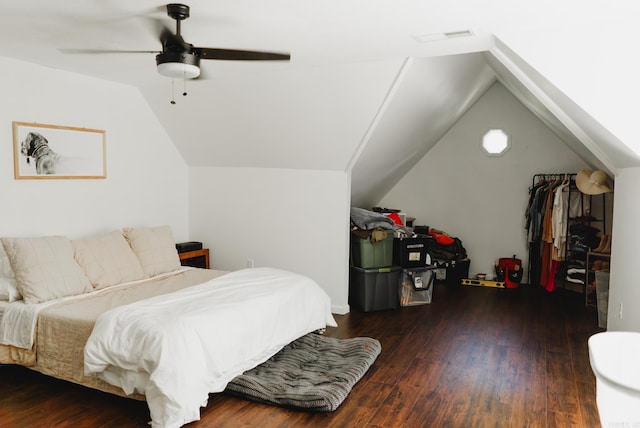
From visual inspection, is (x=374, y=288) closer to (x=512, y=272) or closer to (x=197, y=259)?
(x=197, y=259)

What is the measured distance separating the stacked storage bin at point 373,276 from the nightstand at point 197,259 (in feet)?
5.51

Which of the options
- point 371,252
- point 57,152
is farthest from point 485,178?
point 57,152

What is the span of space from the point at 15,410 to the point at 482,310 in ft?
14.0

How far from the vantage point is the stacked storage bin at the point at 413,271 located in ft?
17.9

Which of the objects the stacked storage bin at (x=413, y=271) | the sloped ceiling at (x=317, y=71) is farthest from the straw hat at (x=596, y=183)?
the stacked storage bin at (x=413, y=271)

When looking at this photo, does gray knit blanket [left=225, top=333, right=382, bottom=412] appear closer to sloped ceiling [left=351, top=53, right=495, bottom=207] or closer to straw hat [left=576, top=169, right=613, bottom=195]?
sloped ceiling [left=351, top=53, right=495, bottom=207]

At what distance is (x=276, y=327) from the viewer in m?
3.54

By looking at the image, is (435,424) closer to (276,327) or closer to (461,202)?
(276,327)

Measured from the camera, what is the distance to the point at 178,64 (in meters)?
2.71

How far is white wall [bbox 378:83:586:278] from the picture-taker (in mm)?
6543

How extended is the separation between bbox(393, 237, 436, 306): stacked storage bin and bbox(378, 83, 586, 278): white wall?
1.66 metres

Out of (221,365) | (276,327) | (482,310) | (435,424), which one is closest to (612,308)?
(482,310)

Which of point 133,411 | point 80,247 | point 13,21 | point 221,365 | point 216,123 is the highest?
point 13,21

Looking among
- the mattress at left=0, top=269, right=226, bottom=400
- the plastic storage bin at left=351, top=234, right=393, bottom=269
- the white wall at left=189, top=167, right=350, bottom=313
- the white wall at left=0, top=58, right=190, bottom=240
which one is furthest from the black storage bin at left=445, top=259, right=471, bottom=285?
the mattress at left=0, top=269, right=226, bottom=400
